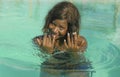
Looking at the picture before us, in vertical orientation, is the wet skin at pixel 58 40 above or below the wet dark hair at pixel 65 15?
below

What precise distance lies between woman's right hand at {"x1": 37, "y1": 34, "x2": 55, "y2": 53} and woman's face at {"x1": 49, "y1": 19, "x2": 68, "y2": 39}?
0.9 inches

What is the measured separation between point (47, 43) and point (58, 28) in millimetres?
76

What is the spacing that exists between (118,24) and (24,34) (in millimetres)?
387

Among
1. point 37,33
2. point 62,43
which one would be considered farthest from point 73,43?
point 37,33

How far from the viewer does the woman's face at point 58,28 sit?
167cm

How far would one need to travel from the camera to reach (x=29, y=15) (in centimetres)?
168

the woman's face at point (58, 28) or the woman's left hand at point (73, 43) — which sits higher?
the woman's face at point (58, 28)

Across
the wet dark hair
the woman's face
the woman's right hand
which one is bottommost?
the woman's right hand

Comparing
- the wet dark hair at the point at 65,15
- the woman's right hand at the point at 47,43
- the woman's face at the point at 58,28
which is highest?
the wet dark hair at the point at 65,15

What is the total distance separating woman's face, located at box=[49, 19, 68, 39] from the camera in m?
1.67

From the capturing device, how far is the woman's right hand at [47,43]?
167 cm

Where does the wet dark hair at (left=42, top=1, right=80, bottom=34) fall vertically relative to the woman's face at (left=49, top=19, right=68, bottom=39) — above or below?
above

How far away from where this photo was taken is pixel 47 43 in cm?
168

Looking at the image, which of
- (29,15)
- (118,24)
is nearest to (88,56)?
(118,24)
